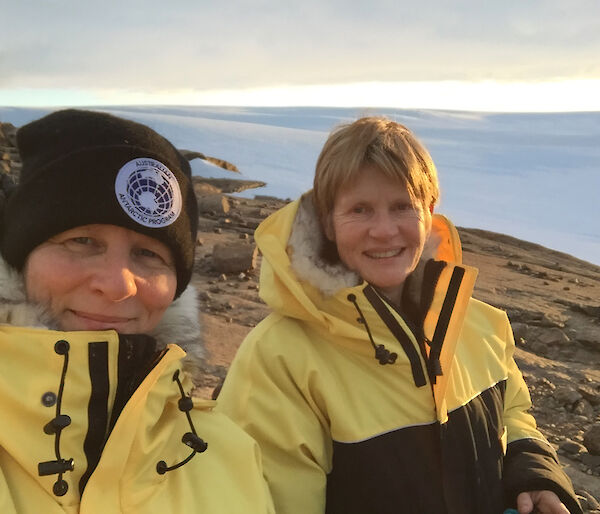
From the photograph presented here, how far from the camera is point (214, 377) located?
4.14 m

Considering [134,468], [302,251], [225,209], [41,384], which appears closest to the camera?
[41,384]

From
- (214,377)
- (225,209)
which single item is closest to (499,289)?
(225,209)

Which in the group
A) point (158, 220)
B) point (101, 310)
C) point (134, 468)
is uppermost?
point (158, 220)

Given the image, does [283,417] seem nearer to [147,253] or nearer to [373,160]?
[147,253]

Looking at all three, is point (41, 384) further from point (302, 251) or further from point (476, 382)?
point (476, 382)

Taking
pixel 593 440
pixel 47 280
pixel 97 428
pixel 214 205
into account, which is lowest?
pixel 593 440

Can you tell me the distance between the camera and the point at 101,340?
143 cm

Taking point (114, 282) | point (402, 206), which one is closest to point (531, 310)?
point (402, 206)

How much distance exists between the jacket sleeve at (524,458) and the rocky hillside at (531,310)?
52.4 inches

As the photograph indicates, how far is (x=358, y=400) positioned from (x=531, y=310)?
5.39 m

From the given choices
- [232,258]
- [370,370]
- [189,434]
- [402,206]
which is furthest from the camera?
[232,258]

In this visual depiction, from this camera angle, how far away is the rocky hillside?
425 centimetres

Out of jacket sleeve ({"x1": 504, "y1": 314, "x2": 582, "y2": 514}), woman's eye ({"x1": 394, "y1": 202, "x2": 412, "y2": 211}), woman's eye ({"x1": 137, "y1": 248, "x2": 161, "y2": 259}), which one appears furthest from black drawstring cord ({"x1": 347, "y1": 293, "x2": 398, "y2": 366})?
woman's eye ({"x1": 137, "y1": 248, "x2": 161, "y2": 259})

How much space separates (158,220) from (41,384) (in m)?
0.45
